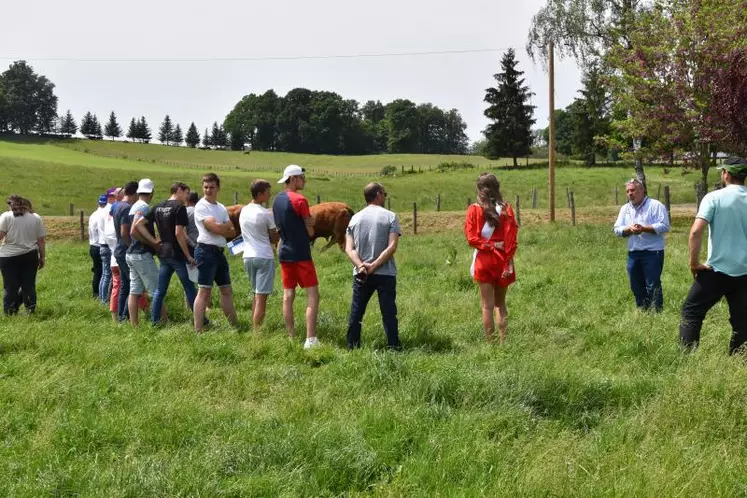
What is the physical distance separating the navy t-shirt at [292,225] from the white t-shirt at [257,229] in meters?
0.31

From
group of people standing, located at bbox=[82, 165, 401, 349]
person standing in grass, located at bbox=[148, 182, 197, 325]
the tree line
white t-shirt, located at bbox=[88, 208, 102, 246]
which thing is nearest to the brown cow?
white t-shirt, located at bbox=[88, 208, 102, 246]

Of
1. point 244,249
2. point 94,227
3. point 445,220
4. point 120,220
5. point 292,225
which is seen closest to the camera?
point 292,225

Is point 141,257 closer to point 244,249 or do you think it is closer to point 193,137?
point 244,249

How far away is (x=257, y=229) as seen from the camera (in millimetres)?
6449

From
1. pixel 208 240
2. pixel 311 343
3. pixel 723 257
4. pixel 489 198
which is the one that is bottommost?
pixel 311 343

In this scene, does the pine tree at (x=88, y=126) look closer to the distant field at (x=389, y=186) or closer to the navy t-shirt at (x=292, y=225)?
the distant field at (x=389, y=186)

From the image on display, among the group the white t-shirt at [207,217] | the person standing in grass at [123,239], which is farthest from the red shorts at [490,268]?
the person standing in grass at [123,239]

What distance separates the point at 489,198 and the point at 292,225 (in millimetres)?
1915

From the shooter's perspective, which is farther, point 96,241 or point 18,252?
point 96,241

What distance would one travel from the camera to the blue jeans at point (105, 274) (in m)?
8.48

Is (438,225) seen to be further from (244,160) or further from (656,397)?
(244,160)

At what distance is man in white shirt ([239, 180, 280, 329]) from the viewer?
21.1 feet

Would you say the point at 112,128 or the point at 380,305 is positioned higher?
the point at 112,128

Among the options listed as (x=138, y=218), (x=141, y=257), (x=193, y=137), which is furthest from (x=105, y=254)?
(x=193, y=137)
